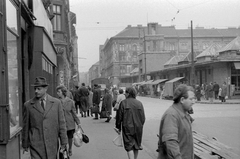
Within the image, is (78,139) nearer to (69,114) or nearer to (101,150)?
(69,114)

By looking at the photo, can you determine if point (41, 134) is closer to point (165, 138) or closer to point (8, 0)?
point (165, 138)

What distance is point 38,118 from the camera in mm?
4836

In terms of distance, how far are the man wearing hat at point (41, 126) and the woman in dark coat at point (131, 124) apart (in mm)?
1986

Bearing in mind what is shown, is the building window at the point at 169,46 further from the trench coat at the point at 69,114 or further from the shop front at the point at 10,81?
the shop front at the point at 10,81

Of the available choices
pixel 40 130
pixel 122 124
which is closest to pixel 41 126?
pixel 40 130

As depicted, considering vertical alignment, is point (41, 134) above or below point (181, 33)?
below

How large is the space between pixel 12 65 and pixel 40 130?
1.70 meters

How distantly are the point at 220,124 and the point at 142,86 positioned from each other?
1643 inches

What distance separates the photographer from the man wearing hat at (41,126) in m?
4.80

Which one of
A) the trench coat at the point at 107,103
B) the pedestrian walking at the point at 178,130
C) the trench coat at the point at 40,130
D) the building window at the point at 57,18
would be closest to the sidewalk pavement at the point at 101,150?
the trench coat at the point at 40,130

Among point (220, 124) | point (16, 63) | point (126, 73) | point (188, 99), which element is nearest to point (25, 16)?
point (16, 63)

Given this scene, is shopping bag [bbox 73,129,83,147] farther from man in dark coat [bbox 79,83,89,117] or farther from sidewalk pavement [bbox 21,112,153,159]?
man in dark coat [bbox 79,83,89,117]

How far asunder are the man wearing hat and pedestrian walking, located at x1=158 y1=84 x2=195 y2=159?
1.85m

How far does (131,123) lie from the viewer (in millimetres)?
6637
